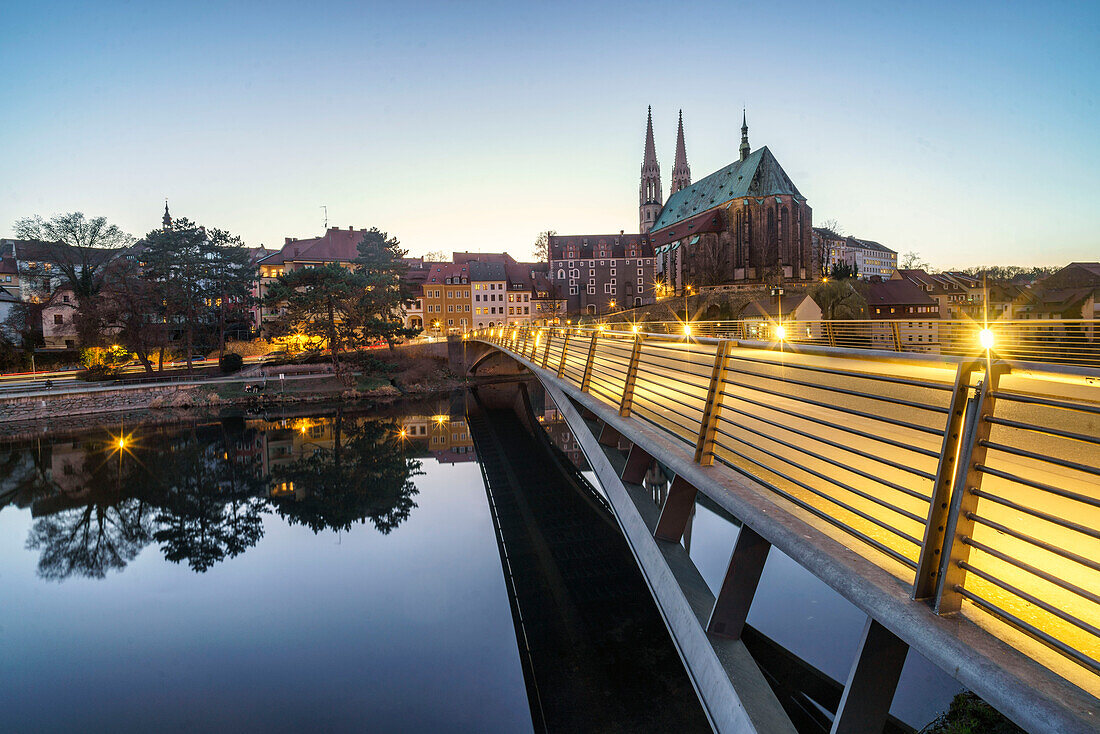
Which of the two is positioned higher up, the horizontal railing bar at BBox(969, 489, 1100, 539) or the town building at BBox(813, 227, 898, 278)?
the town building at BBox(813, 227, 898, 278)

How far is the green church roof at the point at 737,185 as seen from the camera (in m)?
72.6

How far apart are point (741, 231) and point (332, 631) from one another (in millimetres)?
71952

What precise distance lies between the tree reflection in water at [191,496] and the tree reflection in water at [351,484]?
37mm

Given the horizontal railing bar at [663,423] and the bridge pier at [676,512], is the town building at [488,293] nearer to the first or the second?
the horizontal railing bar at [663,423]

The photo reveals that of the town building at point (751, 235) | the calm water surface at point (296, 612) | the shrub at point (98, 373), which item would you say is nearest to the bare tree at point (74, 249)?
the shrub at point (98, 373)

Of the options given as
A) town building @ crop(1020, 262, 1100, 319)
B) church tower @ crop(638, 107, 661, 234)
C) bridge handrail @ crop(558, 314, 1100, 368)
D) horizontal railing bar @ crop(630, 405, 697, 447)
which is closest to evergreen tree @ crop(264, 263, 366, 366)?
bridge handrail @ crop(558, 314, 1100, 368)

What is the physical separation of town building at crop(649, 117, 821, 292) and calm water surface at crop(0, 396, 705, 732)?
58.6 metres

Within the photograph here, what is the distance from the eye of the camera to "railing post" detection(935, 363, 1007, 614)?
6.51ft

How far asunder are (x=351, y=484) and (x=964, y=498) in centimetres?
2134

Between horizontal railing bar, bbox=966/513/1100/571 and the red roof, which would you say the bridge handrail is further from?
the red roof

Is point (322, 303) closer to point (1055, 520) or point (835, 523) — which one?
point (835, 523)

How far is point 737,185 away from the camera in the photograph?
249 feet

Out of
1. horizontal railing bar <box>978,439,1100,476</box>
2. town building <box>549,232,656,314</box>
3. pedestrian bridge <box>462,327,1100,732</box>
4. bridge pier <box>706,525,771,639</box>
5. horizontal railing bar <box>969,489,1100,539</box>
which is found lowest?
bridge pier <box>706,525,771,639</box>

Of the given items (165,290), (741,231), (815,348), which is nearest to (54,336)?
(165,290)
